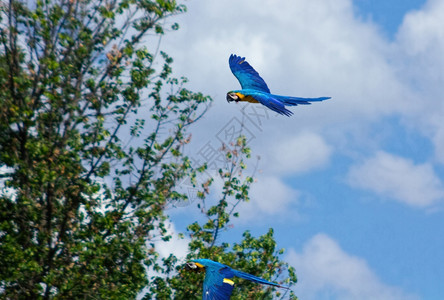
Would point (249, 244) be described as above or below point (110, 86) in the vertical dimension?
below

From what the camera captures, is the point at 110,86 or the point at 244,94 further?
the point at 110,86

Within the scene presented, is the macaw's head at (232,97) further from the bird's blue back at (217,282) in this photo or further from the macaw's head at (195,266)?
the macaw's head at (195,266)

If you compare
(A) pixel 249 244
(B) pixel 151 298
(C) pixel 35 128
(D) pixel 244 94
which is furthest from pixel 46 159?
(D) pixel 244 94

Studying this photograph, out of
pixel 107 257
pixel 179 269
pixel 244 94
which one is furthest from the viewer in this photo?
pixel 179 269

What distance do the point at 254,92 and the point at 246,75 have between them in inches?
61.2

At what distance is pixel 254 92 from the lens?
12141mm

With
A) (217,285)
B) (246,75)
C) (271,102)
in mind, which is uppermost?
(246,75)

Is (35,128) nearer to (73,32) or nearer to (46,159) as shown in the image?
(46,159)

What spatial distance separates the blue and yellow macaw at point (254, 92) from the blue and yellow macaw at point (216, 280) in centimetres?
261

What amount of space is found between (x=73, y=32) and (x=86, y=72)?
858 millimetres

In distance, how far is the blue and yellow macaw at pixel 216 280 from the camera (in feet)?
Result: 40.5

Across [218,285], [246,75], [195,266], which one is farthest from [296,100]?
[195,266]

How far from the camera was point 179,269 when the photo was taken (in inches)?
691

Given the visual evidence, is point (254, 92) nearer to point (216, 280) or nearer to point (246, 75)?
point (246, 75)
